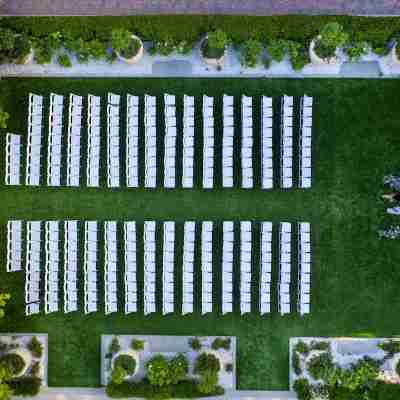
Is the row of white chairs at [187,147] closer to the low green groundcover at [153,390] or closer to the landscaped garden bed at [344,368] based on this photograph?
the landscaped garden bed at [344,368]

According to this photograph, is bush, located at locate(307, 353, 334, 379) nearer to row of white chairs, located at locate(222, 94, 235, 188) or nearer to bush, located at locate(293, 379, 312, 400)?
bush, located at locate(293, 379, 312, 400)

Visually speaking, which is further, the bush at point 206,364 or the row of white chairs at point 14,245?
the row of white chairs at point 14,245

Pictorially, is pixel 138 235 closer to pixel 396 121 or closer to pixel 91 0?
pixel 91 0

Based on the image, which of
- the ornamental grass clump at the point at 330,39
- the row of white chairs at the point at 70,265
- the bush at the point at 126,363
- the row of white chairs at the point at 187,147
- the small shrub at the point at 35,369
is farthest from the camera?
the small shrub at the point at 35,369

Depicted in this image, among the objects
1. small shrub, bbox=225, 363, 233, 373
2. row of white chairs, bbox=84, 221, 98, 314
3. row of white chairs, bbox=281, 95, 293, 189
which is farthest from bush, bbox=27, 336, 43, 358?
row of white chairs, bbox=281, 95, 293, 189

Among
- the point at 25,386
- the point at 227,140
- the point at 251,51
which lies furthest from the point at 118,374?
the point at 251,51

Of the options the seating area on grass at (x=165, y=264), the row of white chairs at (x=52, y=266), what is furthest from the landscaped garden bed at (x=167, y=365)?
the row of white chairs at (x=52, y=266)
